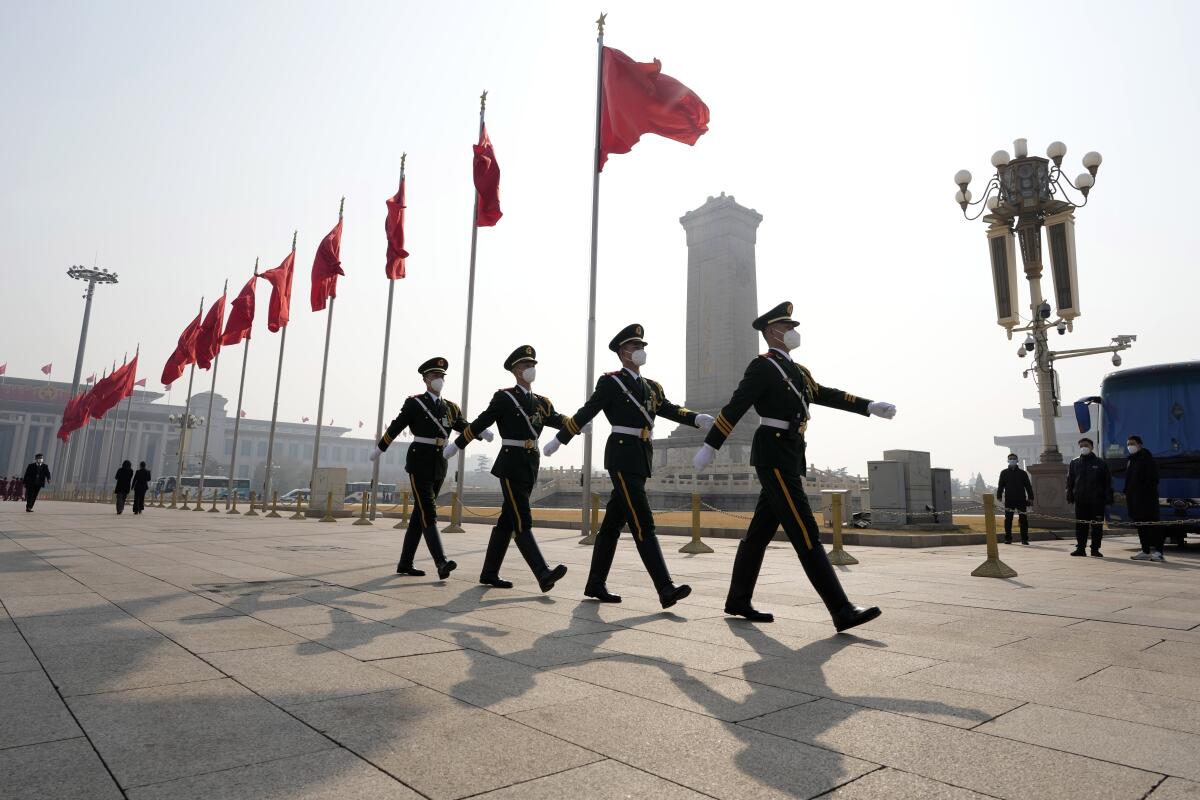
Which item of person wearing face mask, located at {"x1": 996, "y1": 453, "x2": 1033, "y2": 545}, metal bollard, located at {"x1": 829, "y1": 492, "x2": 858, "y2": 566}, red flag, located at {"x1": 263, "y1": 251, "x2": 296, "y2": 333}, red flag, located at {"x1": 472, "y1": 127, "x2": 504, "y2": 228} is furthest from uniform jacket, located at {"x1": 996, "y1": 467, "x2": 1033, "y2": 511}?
red flag, located at {"x1": 263, "y1": 251, "x2": 296, "y2": 333}

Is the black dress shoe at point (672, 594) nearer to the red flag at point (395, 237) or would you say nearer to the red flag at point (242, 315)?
the red flag at point (395, 237)

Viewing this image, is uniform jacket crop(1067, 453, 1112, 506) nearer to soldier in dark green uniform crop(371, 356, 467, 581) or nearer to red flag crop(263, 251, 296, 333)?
soldier in dark green uniform crop(371, 356, 467, 581)

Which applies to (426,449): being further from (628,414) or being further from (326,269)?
(326,269)

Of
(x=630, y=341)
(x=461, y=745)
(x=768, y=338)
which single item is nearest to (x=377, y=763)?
(x=461, y=745)

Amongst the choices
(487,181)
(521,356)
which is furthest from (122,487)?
(521,356)

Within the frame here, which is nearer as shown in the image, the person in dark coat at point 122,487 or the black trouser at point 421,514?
the black trouser at point 421,514

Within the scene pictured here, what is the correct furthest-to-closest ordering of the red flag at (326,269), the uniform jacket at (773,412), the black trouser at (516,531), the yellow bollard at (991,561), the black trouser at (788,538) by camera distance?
the red flag at (326,269), the yellow bollard at (991,561), the black trouser at (516,531), the uniform jacket at (773,412), the black trouser at (788,538)

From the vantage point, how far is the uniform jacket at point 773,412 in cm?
473

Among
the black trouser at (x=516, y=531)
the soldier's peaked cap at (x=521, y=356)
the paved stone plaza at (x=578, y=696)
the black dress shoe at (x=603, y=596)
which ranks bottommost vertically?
the paved stone plaza at (x=578, y=696)

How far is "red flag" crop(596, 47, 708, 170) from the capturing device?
13.5 meters

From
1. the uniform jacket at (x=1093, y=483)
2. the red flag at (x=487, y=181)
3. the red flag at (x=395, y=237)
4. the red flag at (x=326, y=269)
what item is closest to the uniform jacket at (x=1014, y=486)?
the uniform jacket at (x=1093, y=483)

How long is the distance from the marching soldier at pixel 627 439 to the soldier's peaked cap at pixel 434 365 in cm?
223

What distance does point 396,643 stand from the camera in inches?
150

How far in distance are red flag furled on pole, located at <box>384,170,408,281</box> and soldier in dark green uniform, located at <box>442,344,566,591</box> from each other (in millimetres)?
13462
